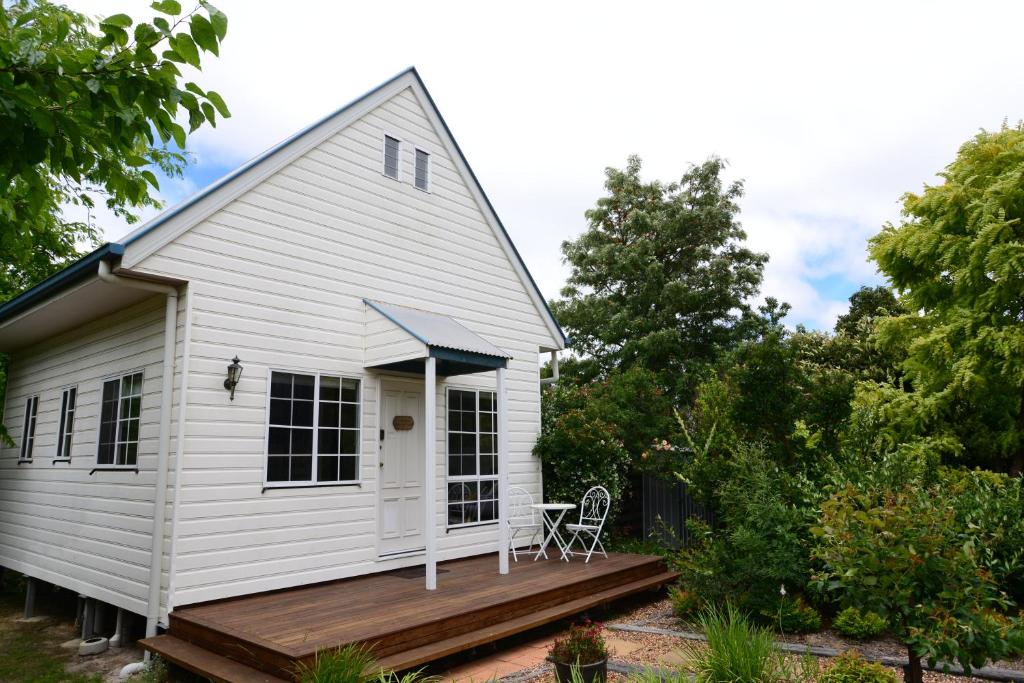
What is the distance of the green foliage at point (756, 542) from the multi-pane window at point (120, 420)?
615cm

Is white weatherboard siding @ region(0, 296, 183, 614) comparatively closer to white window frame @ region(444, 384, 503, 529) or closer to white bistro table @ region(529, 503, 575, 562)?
white window frame @ region(444, 384, 503, 529)

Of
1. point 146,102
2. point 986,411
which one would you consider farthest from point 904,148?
point 146,102

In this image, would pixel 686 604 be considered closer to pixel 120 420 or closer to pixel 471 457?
pixel 471 457

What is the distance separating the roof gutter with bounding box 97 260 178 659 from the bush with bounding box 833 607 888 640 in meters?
6.40

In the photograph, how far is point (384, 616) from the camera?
18.6 ft

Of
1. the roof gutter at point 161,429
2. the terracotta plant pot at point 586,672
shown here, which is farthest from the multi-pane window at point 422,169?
the terracotta plant pot at point 586,672

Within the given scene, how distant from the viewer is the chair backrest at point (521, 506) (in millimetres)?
9741

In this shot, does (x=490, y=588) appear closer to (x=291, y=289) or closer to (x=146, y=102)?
(x=291, y=289)

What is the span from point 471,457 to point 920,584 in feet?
20.1

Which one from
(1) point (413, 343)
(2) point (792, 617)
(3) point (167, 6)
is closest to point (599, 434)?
(1) point (413, 343)

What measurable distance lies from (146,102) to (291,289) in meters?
4.72

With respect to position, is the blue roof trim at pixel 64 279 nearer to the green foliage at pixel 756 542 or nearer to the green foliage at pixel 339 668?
the green foliage at pixel 339 668

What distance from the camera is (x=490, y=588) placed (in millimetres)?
6855

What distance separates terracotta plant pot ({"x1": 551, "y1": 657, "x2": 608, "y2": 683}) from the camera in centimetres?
467
